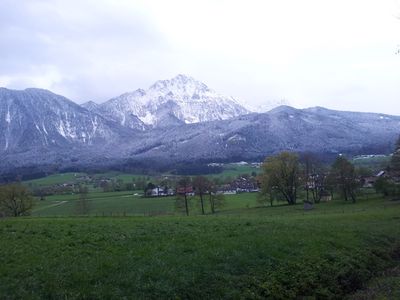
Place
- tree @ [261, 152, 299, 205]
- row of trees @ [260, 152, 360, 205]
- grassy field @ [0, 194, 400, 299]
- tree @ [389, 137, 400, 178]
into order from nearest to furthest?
grassy field @ [0, 194, 400, 299] < tree @ [389, 137, 400, 178] < row of trees @ [260, 152, 360, 205] < tree @ [261, 152, 299, 205]

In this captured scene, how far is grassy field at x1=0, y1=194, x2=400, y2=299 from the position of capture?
58.4 ft

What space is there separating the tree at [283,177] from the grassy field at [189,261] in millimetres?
67911

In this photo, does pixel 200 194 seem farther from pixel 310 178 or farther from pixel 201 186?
pixel 310 178

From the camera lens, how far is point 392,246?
3170cm

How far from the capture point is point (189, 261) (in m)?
21.2

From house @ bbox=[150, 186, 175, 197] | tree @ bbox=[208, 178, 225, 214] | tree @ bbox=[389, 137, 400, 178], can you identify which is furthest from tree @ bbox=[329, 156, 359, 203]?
house @ bbox=[150, 186, 175, 197]

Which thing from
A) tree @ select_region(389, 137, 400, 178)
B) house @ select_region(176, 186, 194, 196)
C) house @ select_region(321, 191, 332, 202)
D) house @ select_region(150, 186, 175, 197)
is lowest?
house @ select_region(321, 191, 332, 202)

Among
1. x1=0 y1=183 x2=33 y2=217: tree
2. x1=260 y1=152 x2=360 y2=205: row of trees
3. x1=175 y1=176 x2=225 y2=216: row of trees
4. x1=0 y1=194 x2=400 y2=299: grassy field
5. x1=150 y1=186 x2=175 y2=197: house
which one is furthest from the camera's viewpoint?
x1=150 y1=186 x2=175 y2=197: house

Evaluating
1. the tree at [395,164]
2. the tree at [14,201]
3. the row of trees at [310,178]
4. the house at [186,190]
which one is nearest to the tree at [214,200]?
the house at [186,190]

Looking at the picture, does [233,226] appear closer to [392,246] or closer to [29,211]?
[392,246]

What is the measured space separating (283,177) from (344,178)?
45.8 feet

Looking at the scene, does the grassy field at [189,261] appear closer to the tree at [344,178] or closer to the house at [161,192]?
the tree at [344,178]

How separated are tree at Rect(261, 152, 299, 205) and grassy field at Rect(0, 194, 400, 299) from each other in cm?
6791

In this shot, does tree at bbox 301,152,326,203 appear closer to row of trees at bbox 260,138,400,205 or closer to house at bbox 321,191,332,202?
row of trees at bbox 260,138,400,205
